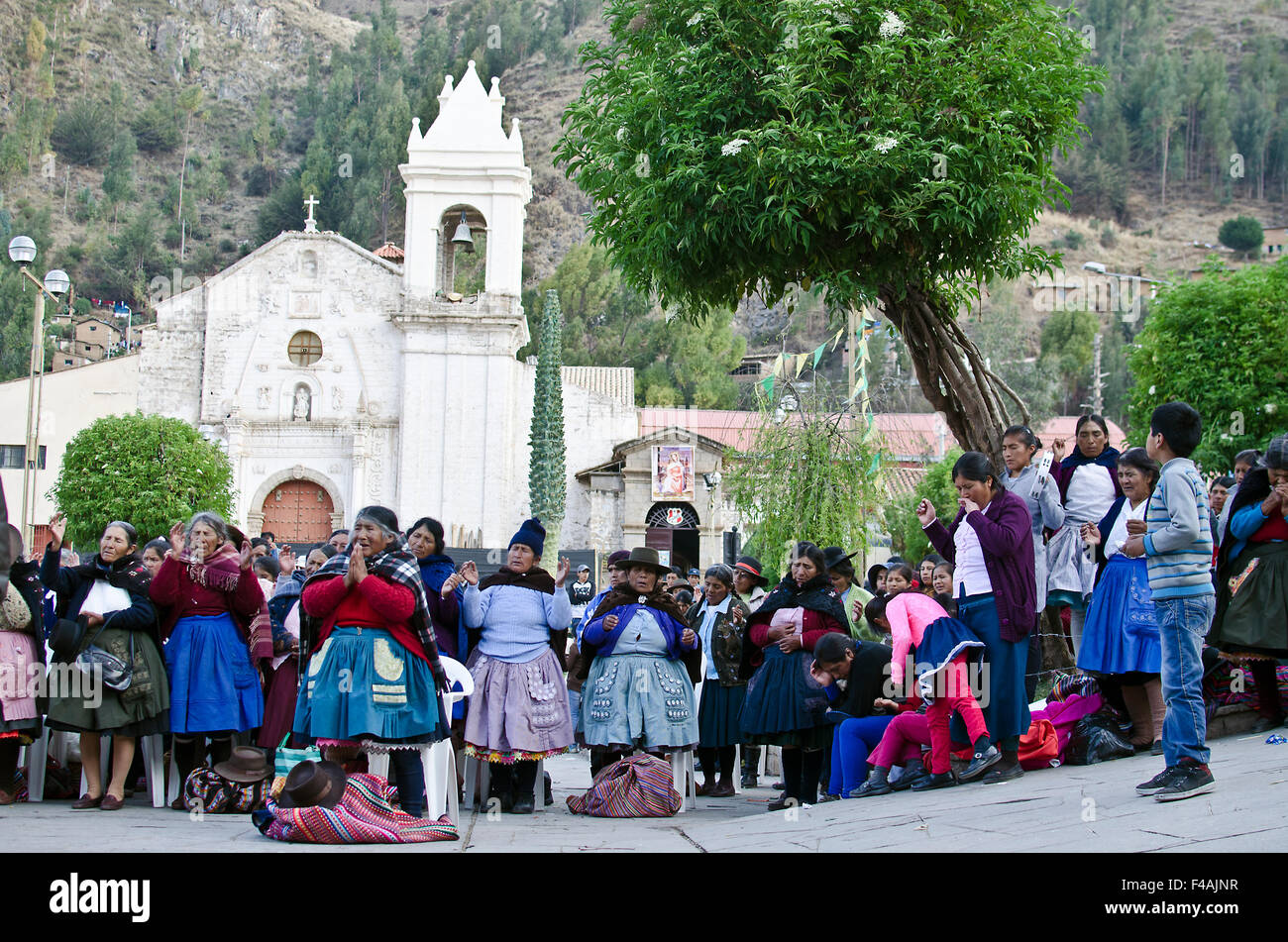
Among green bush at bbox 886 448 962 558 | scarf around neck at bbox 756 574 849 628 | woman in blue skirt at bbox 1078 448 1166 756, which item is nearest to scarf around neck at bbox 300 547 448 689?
scarf around neck at bbox 756 574 849 628

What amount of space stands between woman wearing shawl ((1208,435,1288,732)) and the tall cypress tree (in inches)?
1151

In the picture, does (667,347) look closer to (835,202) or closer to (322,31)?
(835,202)

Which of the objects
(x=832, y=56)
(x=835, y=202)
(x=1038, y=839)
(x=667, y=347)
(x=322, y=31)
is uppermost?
(x=322, y=31)

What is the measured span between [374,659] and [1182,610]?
12.5 ft

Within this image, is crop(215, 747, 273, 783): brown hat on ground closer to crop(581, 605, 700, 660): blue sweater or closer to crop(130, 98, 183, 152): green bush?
crop(581, 605, 700, 660): blue sweater

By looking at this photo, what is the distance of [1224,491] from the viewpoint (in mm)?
9328

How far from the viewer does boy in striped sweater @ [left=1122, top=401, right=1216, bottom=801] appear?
18.4ft

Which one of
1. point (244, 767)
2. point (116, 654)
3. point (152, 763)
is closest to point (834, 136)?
point (244, 767)

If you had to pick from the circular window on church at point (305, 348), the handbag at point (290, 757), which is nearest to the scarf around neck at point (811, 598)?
the handbag at point (290, 757)

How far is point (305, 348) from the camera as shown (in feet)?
124

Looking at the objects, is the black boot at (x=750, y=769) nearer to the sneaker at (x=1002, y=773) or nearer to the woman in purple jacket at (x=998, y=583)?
the sneaker at (x=1002, y=773)

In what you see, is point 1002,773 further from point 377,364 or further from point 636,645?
point 377,364
